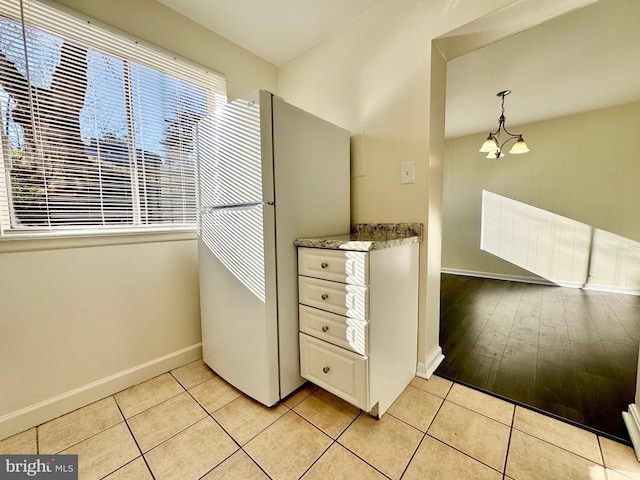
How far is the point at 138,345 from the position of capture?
61.1 inches

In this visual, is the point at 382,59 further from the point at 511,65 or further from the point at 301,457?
the point at 301,457

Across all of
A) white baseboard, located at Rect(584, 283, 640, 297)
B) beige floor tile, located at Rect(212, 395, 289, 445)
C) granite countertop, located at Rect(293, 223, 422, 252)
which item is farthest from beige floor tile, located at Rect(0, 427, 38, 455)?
white baseboard, located at Rect(584, 283, 640, 297)

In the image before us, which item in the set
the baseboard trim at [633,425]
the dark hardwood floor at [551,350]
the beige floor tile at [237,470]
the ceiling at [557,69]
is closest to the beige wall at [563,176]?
the ceiling at [557,69]

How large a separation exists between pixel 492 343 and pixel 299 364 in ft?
5.29

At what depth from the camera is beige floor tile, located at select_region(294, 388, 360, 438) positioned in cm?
121

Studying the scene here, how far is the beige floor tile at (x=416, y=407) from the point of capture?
123 centimetres

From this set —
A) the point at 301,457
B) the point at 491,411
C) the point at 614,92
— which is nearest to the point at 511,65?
the point at 614,92

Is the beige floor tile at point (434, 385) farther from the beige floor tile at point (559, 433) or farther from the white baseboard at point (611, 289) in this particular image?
the white baseboard at point (611, 289)

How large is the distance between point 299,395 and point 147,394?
2.96ft

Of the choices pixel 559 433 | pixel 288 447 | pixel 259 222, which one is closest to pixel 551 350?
pixel 559 433

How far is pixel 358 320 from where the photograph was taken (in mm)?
1143

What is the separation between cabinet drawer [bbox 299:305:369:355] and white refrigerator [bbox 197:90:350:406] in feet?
0.28

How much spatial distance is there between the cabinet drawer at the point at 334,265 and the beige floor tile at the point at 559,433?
3.48 ft

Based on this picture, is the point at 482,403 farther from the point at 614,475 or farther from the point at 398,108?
the point at 398,108
